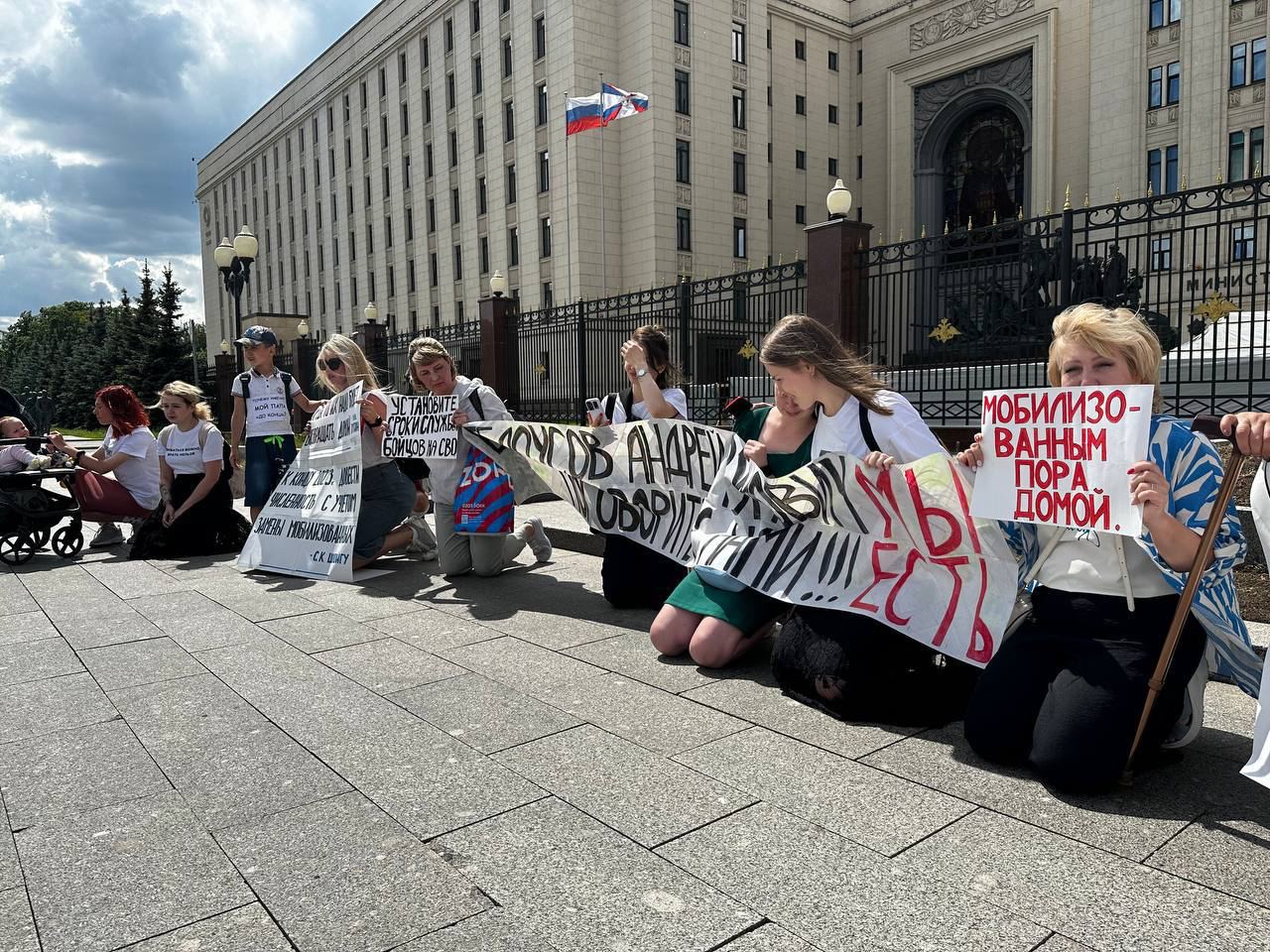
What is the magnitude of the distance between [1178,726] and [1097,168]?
1478 inches

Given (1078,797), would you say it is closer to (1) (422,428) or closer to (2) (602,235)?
(1) (422,428)

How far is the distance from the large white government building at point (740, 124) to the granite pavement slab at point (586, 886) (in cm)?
3517

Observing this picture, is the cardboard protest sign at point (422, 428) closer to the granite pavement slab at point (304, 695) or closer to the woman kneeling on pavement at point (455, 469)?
the woman kneeling on pavement at point (455, 469)

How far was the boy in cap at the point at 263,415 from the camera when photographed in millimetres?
8984

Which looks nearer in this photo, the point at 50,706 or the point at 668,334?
the point at 50,706

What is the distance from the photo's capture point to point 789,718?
13.1 ft

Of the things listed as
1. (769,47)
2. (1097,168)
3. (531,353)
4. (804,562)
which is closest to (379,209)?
(769,47)

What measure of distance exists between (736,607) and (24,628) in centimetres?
477

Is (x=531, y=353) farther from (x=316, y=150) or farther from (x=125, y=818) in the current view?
(x=316, y=150)

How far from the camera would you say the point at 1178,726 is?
3367 millimetres

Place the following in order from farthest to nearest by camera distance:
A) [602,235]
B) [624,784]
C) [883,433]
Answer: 1. [602,235]
2. [883,433]
3. [624,784]

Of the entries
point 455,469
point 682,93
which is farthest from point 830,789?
point 682,93

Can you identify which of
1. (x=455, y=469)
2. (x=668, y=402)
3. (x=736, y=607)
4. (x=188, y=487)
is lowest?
(x=736, y=607)

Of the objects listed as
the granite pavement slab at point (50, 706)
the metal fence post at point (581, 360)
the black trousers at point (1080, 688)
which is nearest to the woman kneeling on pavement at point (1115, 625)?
the black trousers at point (1080, 688)
